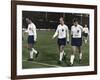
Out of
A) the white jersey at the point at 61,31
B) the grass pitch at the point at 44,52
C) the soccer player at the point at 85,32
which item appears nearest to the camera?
the grass pitch at the point at 44,52

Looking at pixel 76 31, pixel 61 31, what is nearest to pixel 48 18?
pixel 61 31

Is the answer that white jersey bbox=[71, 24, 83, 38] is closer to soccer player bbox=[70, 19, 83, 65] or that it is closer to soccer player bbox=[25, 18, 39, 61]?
soccer player bbox=[70, 19, 83, 65]

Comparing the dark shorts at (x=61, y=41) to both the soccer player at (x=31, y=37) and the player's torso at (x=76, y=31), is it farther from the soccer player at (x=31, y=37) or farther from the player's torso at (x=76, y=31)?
the soccer player at (x=31, y=37)

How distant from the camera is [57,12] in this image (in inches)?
82.8

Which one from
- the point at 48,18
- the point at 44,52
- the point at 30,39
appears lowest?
the point at 44,52

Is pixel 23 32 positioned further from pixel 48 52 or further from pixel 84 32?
pixel 84 32

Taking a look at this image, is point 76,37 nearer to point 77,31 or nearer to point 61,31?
point 77,31

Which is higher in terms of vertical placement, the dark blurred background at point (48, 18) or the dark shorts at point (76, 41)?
the dark blurred background at point (48, 18)

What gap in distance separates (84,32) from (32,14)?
0.55 meters

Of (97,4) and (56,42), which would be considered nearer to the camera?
(56,42)

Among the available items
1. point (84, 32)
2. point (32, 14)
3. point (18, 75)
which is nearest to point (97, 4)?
point (84, 32)

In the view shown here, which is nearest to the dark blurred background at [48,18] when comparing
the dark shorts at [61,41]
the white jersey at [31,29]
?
the white jersey at [31,29]

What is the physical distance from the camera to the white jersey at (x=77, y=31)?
7.09ft

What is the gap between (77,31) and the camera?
7.16 feet
